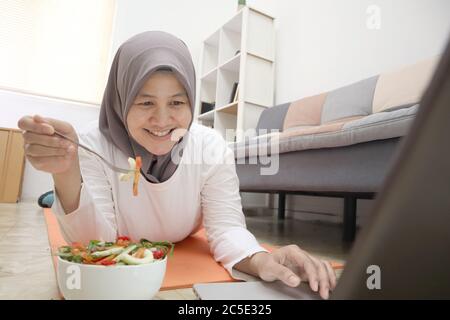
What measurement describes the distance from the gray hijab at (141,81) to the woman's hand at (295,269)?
1.29 ft

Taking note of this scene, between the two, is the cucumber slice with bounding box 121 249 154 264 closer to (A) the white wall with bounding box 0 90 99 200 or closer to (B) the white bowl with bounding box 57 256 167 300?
(B) the white bowl with bounding box 57 256 167 300

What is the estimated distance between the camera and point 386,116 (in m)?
0.95

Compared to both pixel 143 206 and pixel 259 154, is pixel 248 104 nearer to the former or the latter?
pixel 259 154

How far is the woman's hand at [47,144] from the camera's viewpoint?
545mm

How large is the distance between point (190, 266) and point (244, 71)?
2.13 meters

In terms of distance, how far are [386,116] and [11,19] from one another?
123 inches

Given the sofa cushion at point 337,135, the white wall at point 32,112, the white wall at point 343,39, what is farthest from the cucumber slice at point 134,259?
the white wall at point 32,112

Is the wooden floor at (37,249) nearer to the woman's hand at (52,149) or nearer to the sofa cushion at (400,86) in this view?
the woman's hand at (52,149)

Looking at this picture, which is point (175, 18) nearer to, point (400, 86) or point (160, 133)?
point (400, 86)

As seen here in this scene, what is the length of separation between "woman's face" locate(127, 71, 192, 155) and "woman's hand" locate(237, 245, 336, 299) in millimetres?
387

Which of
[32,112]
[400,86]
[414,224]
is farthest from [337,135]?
[32,112]

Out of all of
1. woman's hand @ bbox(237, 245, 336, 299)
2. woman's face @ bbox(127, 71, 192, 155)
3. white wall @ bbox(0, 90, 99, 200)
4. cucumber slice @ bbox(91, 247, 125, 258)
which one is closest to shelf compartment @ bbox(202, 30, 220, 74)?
white wall @ bbox(0, 90, 99, 200)

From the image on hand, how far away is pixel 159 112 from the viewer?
792 mm

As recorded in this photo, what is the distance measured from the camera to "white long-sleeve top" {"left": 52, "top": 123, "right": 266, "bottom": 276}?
2.58ft
